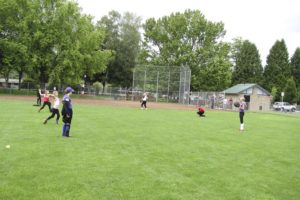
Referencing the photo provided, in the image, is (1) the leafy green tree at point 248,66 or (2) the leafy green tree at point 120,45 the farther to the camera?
(1) the leafy green tree at point 248,66

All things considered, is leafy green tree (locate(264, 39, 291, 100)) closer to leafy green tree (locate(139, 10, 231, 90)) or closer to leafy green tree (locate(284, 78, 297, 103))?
leafy green tree (locate(284, 78, 297, 103))

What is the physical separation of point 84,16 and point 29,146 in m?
45.8

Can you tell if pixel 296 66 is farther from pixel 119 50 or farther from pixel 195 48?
pixel 119 50

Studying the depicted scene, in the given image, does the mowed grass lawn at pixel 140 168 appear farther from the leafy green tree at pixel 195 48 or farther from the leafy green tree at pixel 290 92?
the leafy green tree at pixel 290 92

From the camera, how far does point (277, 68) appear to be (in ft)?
247

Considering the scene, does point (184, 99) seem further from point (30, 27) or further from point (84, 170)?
point (84, 170)

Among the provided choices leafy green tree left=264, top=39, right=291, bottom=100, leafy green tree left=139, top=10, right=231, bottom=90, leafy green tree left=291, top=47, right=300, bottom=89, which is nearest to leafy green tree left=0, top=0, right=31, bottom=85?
leafy green tree left=139, top=10, right=231, bottom=90

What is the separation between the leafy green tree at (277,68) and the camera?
2918 inches

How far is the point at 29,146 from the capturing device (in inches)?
383

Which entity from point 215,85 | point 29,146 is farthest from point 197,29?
point 29,146

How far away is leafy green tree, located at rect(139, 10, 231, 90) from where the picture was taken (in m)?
63.0

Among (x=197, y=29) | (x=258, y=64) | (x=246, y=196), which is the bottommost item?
(x=246, y=196)

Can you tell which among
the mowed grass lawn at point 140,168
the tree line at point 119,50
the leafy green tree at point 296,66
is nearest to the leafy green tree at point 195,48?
the tree line at point 119,50

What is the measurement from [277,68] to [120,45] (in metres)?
35.4
